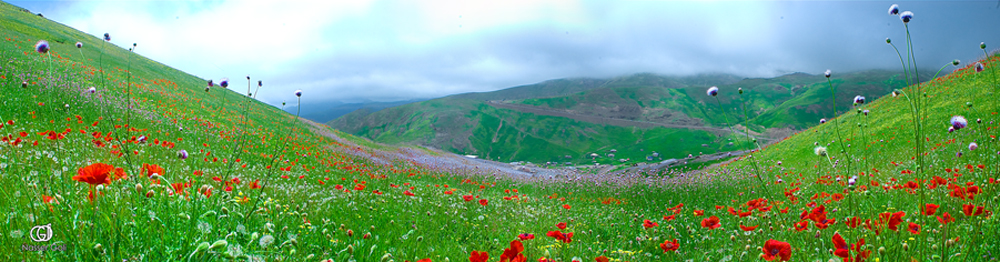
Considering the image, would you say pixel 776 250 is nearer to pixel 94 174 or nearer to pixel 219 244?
pixel 219 244

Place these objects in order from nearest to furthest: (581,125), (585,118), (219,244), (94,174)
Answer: (219,244) < (94,174) < (581,125) < (585,118)

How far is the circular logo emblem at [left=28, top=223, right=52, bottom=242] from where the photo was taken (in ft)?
7.14

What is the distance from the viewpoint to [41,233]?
7.50 ft

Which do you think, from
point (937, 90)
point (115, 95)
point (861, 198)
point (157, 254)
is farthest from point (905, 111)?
point (115, 95)

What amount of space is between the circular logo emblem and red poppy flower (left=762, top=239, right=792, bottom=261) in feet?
13.2

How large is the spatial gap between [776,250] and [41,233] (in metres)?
4.29

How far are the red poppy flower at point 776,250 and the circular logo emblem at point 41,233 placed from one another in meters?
4.01

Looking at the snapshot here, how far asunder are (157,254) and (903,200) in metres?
8.72

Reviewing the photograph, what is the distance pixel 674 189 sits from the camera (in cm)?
1017

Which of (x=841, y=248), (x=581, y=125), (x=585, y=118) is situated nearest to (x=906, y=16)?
(x=841, y=248)

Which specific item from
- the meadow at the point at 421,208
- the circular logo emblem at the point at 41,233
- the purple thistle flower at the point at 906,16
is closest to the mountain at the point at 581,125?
the meadow at the point at 421,208

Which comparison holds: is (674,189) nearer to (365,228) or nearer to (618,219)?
(618,219)

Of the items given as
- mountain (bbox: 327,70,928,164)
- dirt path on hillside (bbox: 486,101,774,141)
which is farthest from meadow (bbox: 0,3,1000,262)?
dirt path on hillside (bbox: 486,101,774,141)

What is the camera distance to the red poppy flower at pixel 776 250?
229 centimetres
